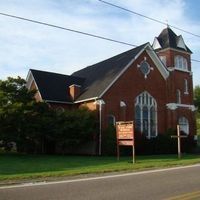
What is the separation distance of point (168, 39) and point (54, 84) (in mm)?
13788

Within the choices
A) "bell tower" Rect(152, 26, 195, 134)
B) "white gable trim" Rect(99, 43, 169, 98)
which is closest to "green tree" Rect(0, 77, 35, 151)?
"white gable trim" Rect(99, 43, 169, 98)

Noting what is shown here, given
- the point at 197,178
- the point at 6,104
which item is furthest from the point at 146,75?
the point at 197,178

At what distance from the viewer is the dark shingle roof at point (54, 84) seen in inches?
1511

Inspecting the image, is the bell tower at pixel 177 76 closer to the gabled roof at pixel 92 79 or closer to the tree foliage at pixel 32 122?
the gabled roof at pixel 92 79

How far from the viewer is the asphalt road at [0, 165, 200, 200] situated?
10.9 m

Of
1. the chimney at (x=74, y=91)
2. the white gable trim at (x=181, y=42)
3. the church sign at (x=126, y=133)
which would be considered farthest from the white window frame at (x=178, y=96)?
the church sign at (x=126, y=133)

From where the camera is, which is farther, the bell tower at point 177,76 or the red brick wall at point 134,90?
the bell tower at point 177,76

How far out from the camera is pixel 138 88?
39.0 meters

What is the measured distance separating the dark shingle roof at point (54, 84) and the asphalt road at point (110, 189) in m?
23.9

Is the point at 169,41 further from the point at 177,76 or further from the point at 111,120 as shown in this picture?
the point at 111,120

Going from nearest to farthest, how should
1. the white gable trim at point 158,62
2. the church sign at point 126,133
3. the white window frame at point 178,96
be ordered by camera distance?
1. the church sign at point 126,133
2. the white gable trim at point 158,62
3. the white window frame at point 178,96

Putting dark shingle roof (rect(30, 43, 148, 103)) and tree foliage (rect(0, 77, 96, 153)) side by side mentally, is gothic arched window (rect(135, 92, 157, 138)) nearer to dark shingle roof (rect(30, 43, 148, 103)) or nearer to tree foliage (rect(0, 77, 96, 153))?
dark shingle roof (rect(30, 43, 148, 103))

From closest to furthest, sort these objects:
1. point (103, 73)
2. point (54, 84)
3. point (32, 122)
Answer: point (32, 122), point (103, 73), point (54, 84)

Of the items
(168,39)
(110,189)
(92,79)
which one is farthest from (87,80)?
(110,189)
